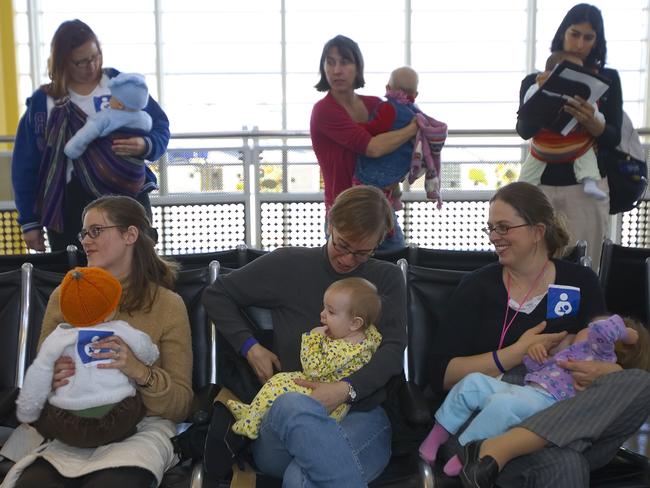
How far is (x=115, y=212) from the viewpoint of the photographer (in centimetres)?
257

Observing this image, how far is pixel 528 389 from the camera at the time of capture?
243 cm

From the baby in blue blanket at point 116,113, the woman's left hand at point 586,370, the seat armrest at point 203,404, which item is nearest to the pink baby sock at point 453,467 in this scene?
the woman's left hand at point 586,370

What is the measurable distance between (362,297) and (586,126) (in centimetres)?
191

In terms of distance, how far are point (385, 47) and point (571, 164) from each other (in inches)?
312

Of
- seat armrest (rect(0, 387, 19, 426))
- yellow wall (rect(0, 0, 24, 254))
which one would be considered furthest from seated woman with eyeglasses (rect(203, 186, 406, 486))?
yellow wall (rect(0, 0, 24, 254))

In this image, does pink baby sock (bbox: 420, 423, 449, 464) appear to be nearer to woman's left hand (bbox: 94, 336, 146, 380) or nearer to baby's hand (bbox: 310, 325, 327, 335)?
baby's hand (bbox: 310, 325, 327, 335)

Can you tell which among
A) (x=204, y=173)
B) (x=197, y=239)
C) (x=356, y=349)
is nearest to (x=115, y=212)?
(x=356, y=349)

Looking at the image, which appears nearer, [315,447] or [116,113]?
[315,447]

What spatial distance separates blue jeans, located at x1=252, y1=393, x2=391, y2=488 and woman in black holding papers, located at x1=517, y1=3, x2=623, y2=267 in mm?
1842

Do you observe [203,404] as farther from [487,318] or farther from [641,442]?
[641,442]

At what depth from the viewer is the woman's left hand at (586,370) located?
2.38 metres

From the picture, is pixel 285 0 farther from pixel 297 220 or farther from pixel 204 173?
pixel 297 220

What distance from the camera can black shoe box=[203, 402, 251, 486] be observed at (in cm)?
219

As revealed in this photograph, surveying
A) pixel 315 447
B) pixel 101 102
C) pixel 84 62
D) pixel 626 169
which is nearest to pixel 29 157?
pixel 101 102
